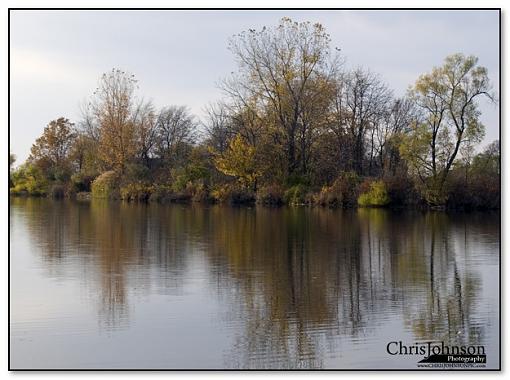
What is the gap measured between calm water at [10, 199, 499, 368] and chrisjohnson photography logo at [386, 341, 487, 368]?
0.48 feet

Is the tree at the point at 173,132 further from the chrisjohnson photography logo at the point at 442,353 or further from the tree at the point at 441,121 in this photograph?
the chrisjohnson photography logo at the point at 442,353

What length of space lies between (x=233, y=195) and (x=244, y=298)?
32422 mm

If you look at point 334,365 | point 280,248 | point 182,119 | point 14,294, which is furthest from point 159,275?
point 182,119

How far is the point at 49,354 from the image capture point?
8953mm

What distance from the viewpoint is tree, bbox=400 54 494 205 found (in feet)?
115

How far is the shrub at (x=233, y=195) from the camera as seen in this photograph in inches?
1727

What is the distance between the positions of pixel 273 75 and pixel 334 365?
36.2m

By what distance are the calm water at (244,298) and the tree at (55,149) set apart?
35.6 metres

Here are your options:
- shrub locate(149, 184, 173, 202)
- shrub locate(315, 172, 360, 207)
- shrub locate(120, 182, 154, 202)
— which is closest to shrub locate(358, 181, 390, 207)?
shrub locate(315, 172, 360, 207)

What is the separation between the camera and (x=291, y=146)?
4381 cm

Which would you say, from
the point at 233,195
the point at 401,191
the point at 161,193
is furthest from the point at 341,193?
the point at 161,193

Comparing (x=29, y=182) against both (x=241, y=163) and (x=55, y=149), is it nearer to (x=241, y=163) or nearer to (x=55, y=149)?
(x=55, y=149)

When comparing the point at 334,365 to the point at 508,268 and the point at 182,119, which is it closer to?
the point at 508,268

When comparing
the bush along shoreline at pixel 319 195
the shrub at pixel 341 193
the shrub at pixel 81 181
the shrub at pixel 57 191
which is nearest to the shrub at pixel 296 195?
the bush along shoreline at pixel 319 195
